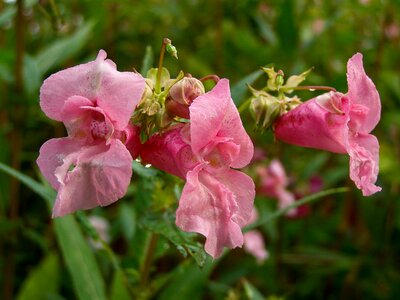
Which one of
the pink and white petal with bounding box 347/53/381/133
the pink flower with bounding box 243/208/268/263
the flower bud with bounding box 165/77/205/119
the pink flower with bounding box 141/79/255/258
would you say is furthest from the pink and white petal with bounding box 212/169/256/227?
the pink flower with bounding box 243/208/268/263

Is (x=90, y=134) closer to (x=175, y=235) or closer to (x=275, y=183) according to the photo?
Result: (x=175, y=235)

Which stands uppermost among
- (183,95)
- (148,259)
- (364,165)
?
(183,95)

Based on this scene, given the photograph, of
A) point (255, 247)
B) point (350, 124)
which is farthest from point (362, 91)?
point (255, 247)

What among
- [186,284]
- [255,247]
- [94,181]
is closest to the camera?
[94,181]

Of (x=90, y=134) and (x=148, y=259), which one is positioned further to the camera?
(x=148, y=259)

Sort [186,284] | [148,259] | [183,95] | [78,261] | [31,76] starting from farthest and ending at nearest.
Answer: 1. [31,76]
2. [186,284]
3. [78,261]
4. [148,259]
5. [183,95]

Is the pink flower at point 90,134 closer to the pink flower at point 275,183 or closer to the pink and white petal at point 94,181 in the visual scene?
the pink and white petal at point 94,181

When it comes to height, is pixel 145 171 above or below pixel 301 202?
above
